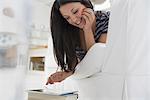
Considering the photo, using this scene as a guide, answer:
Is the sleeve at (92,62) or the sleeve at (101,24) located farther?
the sleeve at (101,24)

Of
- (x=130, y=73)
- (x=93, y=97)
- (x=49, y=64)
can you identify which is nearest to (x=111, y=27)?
(x=130, y=73)

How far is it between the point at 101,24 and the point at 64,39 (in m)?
0.18

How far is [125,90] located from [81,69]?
0.20 m

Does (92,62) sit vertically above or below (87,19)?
below

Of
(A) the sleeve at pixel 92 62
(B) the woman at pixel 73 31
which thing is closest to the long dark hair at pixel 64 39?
(B) the woman at pixel 73 31

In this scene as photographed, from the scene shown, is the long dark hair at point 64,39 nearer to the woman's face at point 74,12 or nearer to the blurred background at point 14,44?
the woman's face at point 74,12

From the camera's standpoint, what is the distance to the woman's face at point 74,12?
0.76m

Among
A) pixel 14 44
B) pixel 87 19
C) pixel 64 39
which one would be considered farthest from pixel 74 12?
pixel 14 44

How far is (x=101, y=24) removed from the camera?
861 millimetres

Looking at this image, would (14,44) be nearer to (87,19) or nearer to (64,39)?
(87,19)

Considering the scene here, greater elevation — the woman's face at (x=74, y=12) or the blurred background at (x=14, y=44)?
the woman's face at (x=74, y=12)

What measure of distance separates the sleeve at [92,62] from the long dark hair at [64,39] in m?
0.11

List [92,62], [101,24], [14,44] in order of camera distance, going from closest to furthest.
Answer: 1. [14,44]
2. [92,62]
3. [101,24]

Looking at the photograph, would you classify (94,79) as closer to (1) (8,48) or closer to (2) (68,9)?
(2) (68,9)
